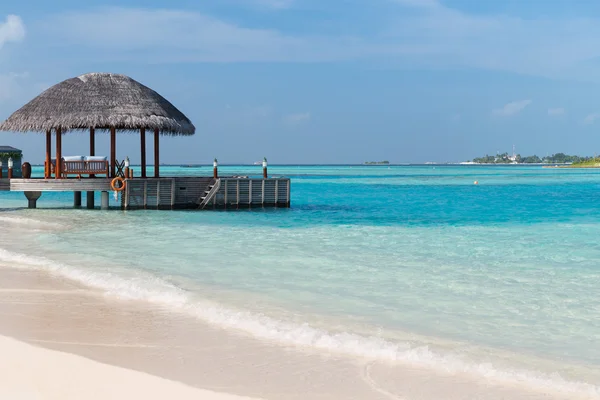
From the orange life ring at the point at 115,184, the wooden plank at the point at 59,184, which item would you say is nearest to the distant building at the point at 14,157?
the wooden plank at the point at 59,184

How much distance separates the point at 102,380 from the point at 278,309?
10.2 ft

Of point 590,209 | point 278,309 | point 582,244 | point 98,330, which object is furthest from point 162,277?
point 590,209

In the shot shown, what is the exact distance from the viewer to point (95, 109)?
71.9ft

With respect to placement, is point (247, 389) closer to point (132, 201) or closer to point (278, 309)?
point (278, 309)

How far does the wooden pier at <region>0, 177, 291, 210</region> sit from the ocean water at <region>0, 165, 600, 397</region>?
7.87 ft

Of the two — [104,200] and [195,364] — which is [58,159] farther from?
[195,364]

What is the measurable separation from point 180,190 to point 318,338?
1747cm

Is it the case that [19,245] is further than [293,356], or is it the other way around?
[19,245]

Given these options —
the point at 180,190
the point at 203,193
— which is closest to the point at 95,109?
the point at 180,190

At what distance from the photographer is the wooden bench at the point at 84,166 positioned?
71.9 ft

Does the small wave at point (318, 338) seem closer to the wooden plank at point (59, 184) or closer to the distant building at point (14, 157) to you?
the wooden plank at point (59, 184)

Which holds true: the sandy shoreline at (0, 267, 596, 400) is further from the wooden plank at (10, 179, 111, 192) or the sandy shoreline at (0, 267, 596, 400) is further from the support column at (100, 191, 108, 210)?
the support column at (100, 191, 108, 210)

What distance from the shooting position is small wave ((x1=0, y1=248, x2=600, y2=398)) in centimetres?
508

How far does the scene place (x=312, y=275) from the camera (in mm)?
10156
